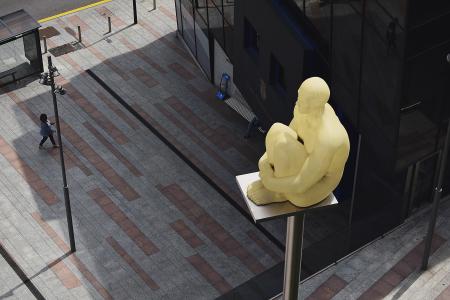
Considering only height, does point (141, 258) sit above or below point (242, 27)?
below

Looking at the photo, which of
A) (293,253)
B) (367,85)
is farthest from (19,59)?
(293,253)

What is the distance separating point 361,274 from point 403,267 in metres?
1.31

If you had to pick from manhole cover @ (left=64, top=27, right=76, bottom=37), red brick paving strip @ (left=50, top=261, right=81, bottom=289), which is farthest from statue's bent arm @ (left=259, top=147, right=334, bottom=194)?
manhole cover @ (left=64, top=27, right=76, bottom=37)

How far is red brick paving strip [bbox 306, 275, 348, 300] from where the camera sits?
24859mm

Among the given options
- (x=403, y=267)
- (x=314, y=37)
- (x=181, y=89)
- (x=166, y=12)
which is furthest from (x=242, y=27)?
(x=166, y=12)

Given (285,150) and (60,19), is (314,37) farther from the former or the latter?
(60,19)

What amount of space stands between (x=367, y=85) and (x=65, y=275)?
11.2m

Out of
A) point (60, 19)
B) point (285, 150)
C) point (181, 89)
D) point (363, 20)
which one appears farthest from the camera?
point (60, 19)

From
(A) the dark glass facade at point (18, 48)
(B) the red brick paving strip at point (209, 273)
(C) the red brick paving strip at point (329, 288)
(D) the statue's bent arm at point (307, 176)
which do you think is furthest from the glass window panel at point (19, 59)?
(D) the statue's bent arm at point (307, 176)

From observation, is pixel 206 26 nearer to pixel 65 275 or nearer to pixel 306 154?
pixel 65 275

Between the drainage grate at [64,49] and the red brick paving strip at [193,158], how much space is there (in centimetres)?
533

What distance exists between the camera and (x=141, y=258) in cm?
2830

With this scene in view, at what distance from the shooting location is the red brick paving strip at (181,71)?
37.3 metres

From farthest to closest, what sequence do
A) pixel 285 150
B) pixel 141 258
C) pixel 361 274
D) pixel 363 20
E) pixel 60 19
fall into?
pixel 60 19
pixel 141 258
pixel 361 274
pixel 363 20
pixel 285 150
